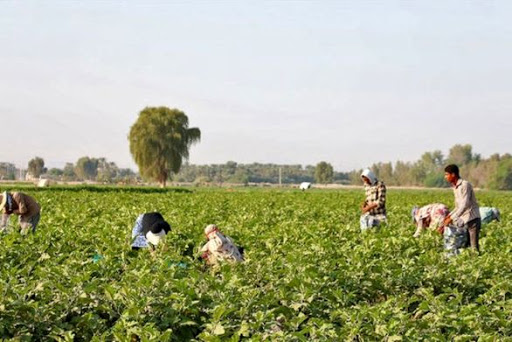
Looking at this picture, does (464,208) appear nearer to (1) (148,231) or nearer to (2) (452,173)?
(2) (452,173)

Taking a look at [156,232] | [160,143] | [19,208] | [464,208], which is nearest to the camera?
[156,232]

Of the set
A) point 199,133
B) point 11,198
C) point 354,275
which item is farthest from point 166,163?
point 354,275

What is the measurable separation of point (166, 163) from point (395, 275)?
77.1 meters

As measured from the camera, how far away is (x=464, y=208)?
35.0 feet

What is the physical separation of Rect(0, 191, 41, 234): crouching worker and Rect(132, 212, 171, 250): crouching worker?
2177mm

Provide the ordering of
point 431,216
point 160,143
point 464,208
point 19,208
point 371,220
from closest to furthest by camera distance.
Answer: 1. point 464,208
2. point 19,208
3. point 371,220
4. point 431,216
5. point 160,143

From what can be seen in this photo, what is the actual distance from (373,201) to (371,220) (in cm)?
37

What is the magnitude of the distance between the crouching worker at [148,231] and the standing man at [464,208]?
4382mm

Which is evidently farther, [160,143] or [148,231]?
[160,143]

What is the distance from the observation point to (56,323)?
5043 mm

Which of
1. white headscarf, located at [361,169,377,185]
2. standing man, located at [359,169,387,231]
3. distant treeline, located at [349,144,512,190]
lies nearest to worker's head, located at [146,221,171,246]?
standing man, located at [359,169,387,231]

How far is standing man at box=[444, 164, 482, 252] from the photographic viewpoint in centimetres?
1052

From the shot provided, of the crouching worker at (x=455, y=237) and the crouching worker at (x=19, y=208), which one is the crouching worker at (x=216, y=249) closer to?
the crouching worker at (x=455, y=237)

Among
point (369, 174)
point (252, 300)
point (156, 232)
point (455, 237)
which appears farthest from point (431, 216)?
point (252, 300)
